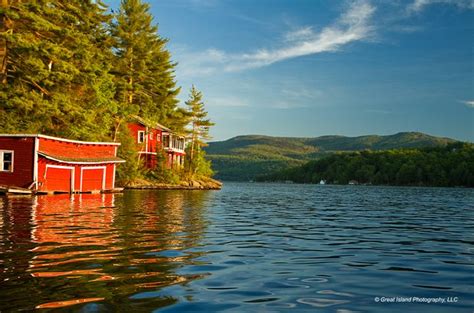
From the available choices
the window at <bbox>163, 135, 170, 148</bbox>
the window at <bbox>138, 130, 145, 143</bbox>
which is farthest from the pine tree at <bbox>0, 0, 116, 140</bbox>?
the window at <bbox>163, 135, 170, 148</bbox>

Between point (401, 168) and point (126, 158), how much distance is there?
11169 centimetres

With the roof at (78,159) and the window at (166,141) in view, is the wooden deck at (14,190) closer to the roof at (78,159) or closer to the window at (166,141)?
the roof at (78,159)

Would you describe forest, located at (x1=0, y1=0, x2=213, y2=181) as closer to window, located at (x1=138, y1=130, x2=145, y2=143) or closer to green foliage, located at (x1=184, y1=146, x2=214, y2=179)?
window, located at (x1=138, y1=130, x2=145, y2=143)

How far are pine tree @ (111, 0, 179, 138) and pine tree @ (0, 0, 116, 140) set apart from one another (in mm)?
11101

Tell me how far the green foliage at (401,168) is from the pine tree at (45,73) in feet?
375

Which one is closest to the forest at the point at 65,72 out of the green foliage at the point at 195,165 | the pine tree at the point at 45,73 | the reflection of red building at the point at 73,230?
the pine tree at the point at 45,73

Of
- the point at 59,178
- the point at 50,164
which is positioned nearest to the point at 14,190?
the point at 50,164

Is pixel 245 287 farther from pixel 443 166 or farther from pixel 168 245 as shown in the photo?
pixel 443 166

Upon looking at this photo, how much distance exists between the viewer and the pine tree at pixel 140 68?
59719 millimetres

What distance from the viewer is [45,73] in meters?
35.2

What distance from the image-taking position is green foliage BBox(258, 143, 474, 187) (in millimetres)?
129875

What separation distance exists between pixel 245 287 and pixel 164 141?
62685mm

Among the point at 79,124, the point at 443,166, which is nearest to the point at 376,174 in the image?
the point at 443,166

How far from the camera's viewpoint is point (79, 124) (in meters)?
40.3
